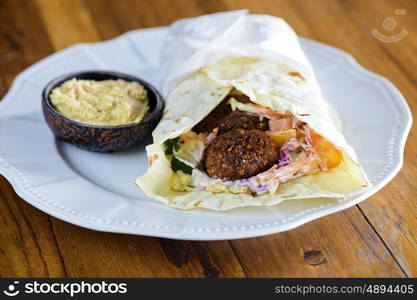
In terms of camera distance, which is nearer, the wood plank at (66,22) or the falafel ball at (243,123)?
the falafel ball at (243,123)

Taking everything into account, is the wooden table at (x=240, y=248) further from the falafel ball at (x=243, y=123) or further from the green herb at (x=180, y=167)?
the falafel ball at (x=243, y=123)

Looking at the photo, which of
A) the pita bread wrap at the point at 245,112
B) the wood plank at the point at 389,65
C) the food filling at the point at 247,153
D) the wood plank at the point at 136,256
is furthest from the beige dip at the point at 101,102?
the wood plank at the point at 389,65

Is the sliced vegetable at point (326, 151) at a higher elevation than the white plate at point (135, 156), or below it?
higher

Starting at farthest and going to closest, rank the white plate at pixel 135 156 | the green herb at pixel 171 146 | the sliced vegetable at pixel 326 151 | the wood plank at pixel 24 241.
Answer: the green herb at pixel 171 146
the sliced vegetable at pixel 326 151
the white plate at pixel 135 156
the wood plank at pixel 24 241

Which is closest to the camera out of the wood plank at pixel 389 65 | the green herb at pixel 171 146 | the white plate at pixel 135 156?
the white plate at pixel 135 156

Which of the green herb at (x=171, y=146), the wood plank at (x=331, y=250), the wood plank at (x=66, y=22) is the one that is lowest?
the wood plank at (x=66, y=22)

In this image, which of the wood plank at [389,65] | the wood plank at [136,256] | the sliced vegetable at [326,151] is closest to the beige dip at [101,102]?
the wood plank at [136,256]
